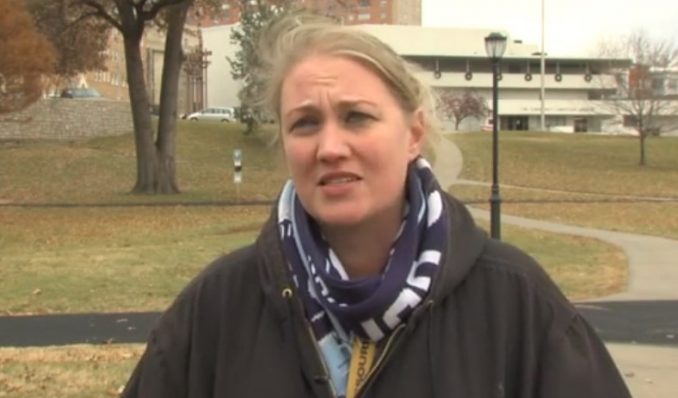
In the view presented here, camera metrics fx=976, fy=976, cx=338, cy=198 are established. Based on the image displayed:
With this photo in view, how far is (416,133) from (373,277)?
0.35 meters

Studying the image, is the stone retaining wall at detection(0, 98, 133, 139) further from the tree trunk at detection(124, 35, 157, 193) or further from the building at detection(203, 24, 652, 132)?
the building at detection(203, 24, 652, 132)

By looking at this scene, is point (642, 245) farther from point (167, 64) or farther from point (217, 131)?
point (217, 131)

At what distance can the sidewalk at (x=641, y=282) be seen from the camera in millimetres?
6422

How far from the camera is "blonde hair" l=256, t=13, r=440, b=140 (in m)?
1.95

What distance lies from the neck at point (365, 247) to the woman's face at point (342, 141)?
0.03m

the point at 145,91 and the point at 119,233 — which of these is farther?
the point at 145,91

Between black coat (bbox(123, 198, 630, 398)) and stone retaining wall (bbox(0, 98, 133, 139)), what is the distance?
155 feet

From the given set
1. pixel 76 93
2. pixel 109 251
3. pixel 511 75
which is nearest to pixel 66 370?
pixel 109 251

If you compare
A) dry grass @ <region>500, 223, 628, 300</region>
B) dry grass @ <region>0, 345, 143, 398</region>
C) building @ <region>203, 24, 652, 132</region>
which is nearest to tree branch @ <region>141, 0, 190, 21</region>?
dry grass @ <region>500, 223, 628, 300</region>

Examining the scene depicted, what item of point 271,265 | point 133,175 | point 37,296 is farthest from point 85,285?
point 133,175

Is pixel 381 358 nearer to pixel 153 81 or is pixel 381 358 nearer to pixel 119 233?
pixel 119 233

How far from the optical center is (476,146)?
5288 cm

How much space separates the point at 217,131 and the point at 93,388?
4626 cm

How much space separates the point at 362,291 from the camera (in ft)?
6.17
